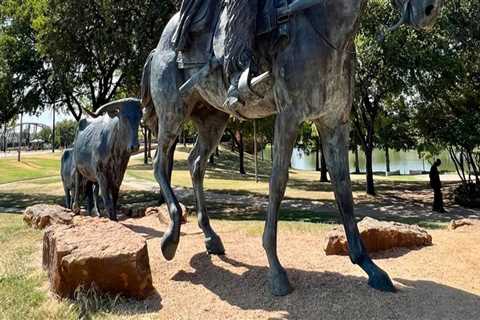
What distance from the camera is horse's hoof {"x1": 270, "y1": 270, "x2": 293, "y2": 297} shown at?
172 inches

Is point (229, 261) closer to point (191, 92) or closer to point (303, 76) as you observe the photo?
point (191, 92)

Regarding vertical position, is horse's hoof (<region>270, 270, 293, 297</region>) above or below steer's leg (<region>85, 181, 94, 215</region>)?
below

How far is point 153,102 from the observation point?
19.6ft

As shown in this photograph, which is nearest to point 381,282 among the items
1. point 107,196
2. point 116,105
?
point 116,105

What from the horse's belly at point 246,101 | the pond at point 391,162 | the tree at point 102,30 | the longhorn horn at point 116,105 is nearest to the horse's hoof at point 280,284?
the horse's belly at point 246,101

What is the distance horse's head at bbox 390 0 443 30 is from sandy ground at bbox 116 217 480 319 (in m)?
2.33

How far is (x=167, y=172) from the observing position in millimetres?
5812

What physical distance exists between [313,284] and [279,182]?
42.2 inches

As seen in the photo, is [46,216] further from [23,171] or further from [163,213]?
[23,171]

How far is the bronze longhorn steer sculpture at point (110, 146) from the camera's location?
7.93 metres

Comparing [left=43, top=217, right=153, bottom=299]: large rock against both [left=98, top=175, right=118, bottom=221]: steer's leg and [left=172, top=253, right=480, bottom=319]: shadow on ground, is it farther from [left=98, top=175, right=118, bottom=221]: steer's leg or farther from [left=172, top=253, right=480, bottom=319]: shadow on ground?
[left=98, top=175, right=118, bottom=221]: steer's leg

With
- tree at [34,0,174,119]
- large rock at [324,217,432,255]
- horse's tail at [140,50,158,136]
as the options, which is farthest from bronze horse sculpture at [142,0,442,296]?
tree at [34,0,174,119]

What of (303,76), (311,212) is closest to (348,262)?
(303,76)

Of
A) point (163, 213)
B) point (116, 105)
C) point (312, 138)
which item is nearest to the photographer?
point (116, 105)
